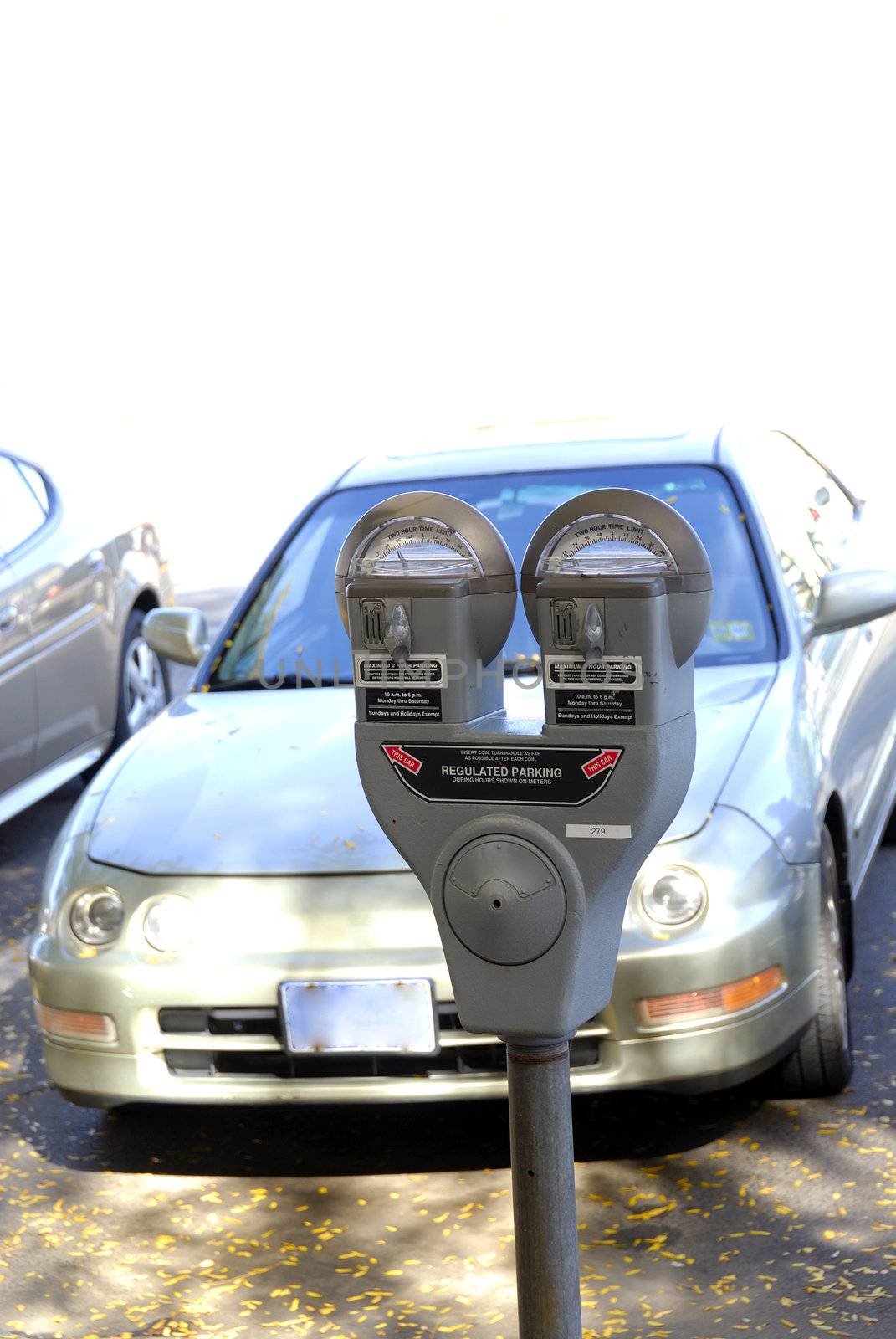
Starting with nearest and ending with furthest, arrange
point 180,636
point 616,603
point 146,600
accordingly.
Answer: point 616,603, point 180,636, point 146,600

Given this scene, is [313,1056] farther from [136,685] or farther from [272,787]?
[136,685]

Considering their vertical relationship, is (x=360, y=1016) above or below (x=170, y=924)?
below

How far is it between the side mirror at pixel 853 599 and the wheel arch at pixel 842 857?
385mm

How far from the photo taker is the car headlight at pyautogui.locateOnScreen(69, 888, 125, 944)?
335 cm

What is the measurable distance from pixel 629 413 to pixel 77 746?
8.27ft

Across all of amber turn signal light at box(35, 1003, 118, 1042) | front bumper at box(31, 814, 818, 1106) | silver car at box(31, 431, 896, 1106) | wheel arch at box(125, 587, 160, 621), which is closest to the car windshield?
silver car at box(31, 431, 896, 1106)

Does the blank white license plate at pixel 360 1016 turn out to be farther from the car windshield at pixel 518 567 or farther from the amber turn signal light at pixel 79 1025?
the car windshield at pixel 518 567

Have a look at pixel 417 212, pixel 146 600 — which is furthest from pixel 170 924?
pixel 417 212

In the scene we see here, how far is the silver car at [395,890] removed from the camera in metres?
3.17

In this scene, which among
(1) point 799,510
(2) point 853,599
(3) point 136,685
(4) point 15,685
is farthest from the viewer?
(3) point 136,685

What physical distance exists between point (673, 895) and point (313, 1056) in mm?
723

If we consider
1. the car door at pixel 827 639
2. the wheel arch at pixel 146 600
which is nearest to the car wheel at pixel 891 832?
the car door at pixel 827 639

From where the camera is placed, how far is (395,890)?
322 cm

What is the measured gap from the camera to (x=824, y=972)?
3.55 meters
